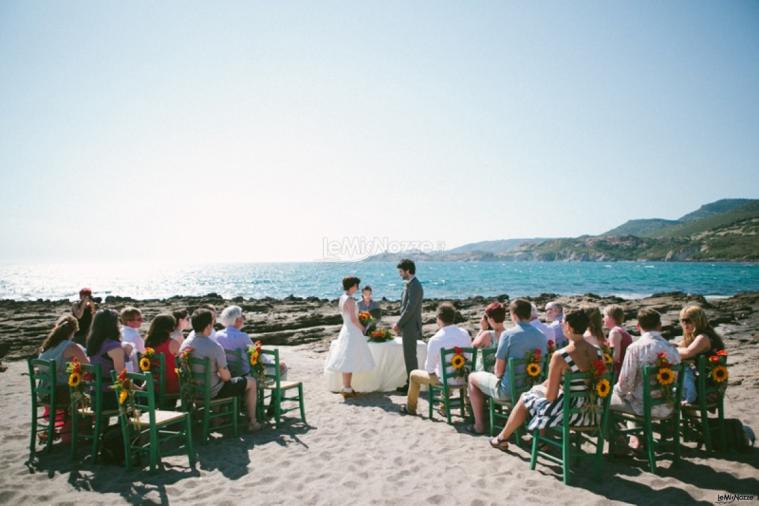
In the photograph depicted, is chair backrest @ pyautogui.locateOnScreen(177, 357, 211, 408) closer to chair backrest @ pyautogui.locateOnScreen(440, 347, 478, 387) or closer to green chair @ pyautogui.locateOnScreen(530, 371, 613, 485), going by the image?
chair backrest @ pyautogui.locateOnScreen(440, 347, 478, 387)

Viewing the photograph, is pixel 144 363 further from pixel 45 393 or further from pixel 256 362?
pixel 256 362

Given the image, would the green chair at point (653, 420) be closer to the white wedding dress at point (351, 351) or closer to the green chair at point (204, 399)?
the white wedding dress at point (351, 351)

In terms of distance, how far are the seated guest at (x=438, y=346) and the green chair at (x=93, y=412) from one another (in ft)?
13.8

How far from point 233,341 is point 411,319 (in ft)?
10.3

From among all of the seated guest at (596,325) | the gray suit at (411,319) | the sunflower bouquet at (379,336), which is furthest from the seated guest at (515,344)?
the sunflower bouquet at (379,336)

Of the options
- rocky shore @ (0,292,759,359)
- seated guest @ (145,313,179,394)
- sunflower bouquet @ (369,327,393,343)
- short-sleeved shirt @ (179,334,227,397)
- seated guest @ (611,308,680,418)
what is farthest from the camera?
rocky shore @ (0,292,759,359)

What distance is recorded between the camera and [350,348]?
843 centimetres

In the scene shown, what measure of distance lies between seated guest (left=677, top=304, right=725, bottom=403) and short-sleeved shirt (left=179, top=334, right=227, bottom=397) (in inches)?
234

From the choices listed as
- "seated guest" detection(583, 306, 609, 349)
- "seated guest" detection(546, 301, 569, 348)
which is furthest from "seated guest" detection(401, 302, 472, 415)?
"seated guest" detection(583, 306, 609, 349)

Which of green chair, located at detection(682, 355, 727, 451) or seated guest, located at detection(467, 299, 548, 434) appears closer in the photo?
green chair, located at detection(682, 355, 727, 451)

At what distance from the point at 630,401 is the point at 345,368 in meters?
4.69

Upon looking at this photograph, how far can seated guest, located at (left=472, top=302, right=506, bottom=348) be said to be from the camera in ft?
20.9

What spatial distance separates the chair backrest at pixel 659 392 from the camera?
5.07 metres

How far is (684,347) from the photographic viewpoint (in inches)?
235
